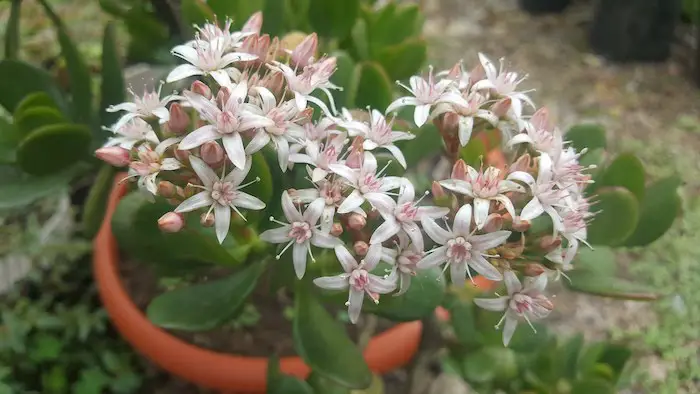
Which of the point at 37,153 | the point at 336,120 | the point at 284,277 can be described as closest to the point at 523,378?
the point at 284,277

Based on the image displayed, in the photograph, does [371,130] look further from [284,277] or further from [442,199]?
[284,277]

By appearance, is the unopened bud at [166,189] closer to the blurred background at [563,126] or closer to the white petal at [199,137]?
the white petal at [199,137]

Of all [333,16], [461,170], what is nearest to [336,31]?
[333,16]

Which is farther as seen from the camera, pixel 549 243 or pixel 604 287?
pixel 604 287

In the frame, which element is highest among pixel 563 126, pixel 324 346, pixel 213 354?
pixel 324 346

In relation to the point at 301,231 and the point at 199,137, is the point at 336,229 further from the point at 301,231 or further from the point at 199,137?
the point at 199,137

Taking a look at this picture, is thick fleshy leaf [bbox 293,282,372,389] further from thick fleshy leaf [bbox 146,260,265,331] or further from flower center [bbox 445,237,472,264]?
flower center [bbox 445,237,472,264]
